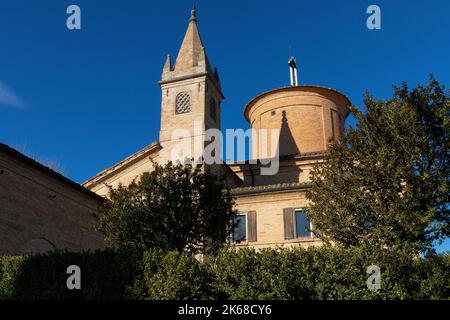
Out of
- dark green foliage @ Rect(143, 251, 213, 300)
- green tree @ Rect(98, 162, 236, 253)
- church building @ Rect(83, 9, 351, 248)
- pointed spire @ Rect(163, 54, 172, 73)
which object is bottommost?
dark green foliage @ Rect(143, 251, 213, 300)

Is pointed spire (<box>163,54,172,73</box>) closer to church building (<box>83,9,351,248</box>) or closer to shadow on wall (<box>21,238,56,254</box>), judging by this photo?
church building (<box>83,9,351,248</box>)

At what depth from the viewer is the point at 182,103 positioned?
27.0 meters

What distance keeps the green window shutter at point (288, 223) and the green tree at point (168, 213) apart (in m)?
7.21

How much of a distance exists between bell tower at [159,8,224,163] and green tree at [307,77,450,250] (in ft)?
41.4

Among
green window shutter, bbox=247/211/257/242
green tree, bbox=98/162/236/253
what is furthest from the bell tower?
green tree, bbox=98/162/236/253

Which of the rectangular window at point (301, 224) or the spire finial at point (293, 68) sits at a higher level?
the spire finial at point (293, 68)

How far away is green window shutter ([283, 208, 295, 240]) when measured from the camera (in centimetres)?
→ 2219

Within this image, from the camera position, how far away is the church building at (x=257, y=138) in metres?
22.8

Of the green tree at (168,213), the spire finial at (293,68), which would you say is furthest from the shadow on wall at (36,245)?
the spire finial at (293,68)

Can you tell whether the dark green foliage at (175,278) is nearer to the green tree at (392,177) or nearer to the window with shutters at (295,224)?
the green tree at (392,177)
